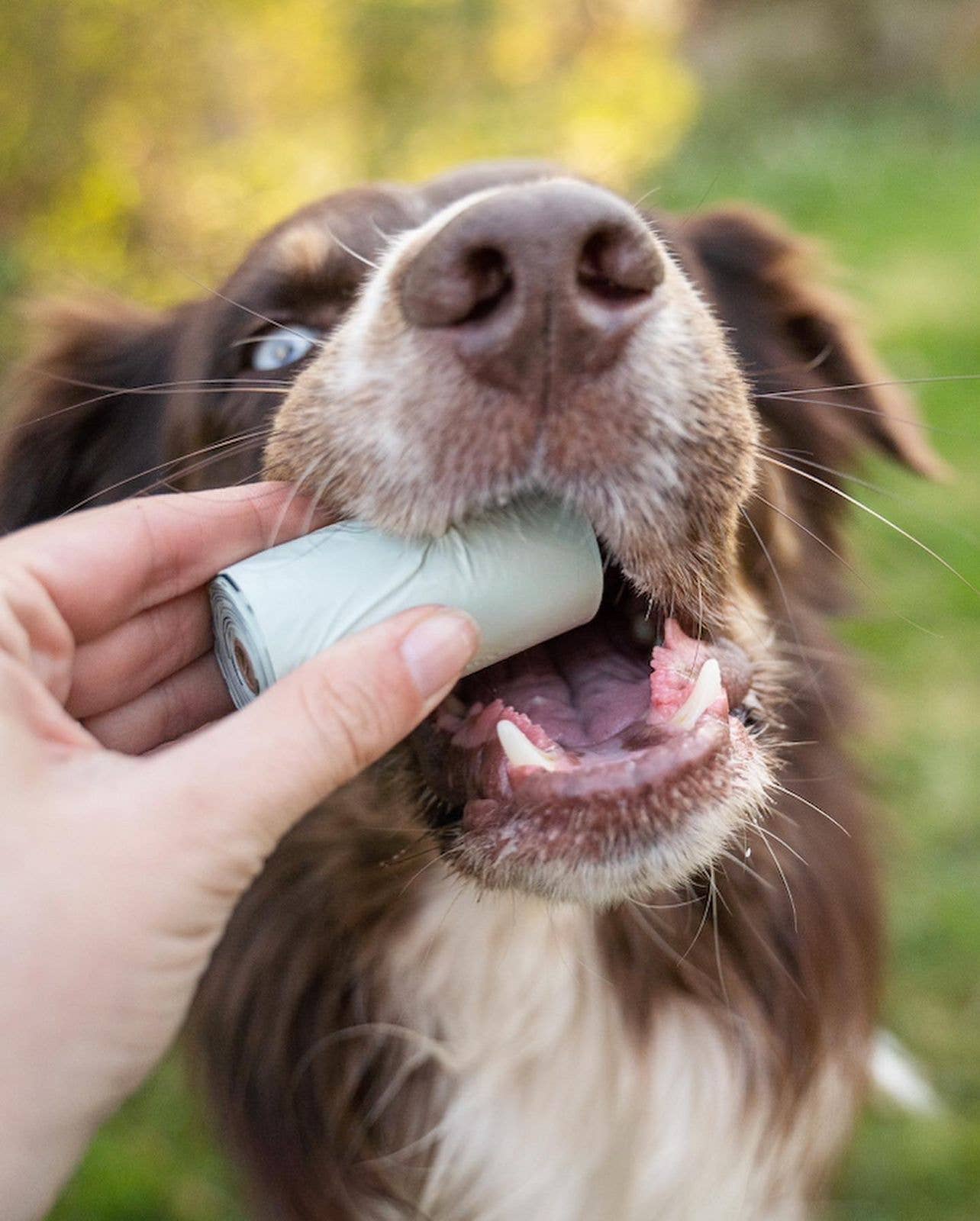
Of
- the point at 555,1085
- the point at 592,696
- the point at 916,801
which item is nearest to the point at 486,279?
the point at 592,696

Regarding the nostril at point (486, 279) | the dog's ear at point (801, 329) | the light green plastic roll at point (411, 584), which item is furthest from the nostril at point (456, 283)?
the dog's ear at point (801, 329)

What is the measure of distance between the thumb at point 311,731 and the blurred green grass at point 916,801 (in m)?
1.12

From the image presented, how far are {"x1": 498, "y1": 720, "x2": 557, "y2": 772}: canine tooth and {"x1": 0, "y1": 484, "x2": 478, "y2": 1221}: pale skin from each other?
0.21 metres

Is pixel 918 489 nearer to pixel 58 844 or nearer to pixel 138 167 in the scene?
pixel 138 167

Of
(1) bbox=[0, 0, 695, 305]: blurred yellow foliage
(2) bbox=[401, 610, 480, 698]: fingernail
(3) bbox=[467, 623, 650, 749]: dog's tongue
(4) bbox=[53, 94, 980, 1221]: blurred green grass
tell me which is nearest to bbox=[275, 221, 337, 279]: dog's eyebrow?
(3) bbox=[467, 623, 650, 749]: dog's tongue

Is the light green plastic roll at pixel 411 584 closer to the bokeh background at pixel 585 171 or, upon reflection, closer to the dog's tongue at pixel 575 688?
the dog's tongue at pixel 575 688

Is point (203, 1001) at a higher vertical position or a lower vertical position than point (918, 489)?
lower

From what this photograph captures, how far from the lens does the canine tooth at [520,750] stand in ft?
5.16

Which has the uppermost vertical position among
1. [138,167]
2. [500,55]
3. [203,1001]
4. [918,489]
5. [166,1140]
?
[500,55]

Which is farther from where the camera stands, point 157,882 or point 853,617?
point 853,617

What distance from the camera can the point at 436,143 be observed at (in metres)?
7.79

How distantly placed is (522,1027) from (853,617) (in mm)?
1168

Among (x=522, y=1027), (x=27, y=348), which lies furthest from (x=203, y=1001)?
(x=27, y=348)

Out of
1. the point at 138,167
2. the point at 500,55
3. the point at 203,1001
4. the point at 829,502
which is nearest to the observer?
the point at 203,1001
